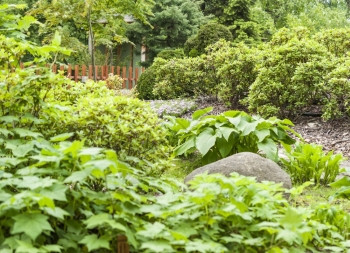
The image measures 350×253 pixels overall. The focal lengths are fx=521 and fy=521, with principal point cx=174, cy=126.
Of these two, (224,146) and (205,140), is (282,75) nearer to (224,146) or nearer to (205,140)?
(224,146)

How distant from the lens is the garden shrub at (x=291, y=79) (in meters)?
8.98

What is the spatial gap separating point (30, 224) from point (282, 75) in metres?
7.52

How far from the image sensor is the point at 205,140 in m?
5.70

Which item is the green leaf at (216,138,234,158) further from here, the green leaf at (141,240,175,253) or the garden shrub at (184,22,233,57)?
the garden shrub at (184,22,233,57)

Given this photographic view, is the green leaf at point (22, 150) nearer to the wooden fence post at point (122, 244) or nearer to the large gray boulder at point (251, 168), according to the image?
the wooden fence post at point (122, 244)

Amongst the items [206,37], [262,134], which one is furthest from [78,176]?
[206,37]

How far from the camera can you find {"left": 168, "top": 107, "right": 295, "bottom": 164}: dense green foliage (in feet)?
18.7

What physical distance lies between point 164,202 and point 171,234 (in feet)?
1.24

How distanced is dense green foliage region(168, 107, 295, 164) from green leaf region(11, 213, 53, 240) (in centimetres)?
330

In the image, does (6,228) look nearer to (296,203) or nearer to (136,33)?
(296,203)

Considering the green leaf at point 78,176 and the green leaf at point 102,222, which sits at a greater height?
the green leaf at point 78,176

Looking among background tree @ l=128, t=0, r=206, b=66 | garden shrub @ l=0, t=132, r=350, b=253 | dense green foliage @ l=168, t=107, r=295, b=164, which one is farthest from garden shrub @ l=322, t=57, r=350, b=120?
background tree @ l=128, t=0, r=206, b=66

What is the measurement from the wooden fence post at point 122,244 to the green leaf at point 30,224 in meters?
0.42

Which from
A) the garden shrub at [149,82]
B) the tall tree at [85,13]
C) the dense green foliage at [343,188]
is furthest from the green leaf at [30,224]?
the garden shrub at [149,82]
